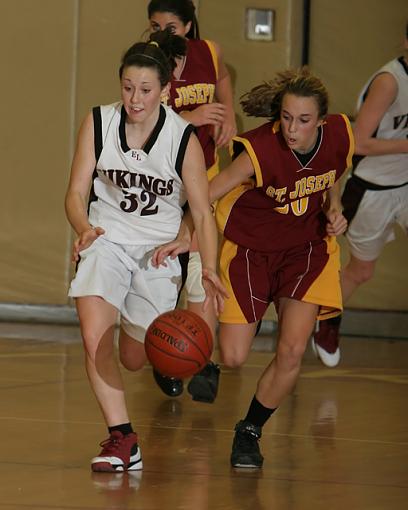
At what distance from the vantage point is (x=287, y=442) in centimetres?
459

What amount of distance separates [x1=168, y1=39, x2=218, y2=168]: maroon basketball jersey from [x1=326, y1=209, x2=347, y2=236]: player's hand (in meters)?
1.49

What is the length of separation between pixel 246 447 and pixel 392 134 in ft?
8.74

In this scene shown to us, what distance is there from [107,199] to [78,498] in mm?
1153

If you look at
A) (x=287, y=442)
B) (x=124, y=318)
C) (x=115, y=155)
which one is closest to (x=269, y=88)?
(x=115, y=155)

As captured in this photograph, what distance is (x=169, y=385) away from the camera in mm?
5465

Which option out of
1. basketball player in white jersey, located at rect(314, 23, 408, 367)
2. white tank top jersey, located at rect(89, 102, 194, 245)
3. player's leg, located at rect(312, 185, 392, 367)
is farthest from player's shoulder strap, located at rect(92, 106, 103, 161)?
player's leg, located at rect(312, 185, 392, 367)

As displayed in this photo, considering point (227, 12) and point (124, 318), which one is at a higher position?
point (227, 12)

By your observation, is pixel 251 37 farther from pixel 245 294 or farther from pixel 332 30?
pixel 245 294

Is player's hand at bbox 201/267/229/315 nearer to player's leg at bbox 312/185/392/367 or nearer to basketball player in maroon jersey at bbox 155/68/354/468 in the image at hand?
basketball player in maroon jersey at bbox 155/68/354/468

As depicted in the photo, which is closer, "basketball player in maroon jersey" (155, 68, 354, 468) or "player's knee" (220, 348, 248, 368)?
"basketball player in maroon jersey" (155, 68, 354, 468)

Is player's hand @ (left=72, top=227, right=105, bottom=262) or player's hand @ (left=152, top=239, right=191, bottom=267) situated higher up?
player's hand @ (left=72, top=227, right=105, bottom=262)

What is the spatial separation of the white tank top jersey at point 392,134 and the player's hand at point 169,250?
2.29 meters

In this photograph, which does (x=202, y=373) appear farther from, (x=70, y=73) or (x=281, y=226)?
(x=70, y=73)

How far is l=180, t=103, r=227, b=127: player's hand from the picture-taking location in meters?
5.62
